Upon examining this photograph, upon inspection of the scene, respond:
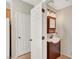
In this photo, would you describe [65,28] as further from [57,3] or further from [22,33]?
[22,33]

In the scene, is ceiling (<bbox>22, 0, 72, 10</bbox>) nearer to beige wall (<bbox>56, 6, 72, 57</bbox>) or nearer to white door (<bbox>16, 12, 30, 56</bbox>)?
beige wall (<bbox>56, 6, 72, 57</bbox>)

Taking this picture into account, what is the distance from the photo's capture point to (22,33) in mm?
2719

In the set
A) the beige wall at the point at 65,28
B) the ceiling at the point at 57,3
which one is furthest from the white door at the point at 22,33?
the beige wall at the point at 65,28

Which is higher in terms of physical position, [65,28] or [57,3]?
[57,3]

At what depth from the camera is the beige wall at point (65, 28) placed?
287 centimetres

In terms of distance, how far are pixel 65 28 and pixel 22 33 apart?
152 cm

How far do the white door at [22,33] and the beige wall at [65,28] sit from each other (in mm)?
1201

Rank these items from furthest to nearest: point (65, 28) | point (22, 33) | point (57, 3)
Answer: point (65, 28), point (57, 3), point (22, 33)

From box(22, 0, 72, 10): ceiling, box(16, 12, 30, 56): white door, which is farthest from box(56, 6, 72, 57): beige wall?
box(16, 12, 30, 56): white door

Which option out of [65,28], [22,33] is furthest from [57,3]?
[22,33]

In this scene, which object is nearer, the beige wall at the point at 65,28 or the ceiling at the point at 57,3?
the ceiling at the point at 57,3

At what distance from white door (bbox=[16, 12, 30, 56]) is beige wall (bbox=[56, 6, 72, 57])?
120cm

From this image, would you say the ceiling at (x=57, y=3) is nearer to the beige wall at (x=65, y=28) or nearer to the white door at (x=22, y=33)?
the beige wall at (x=65, y=28)
